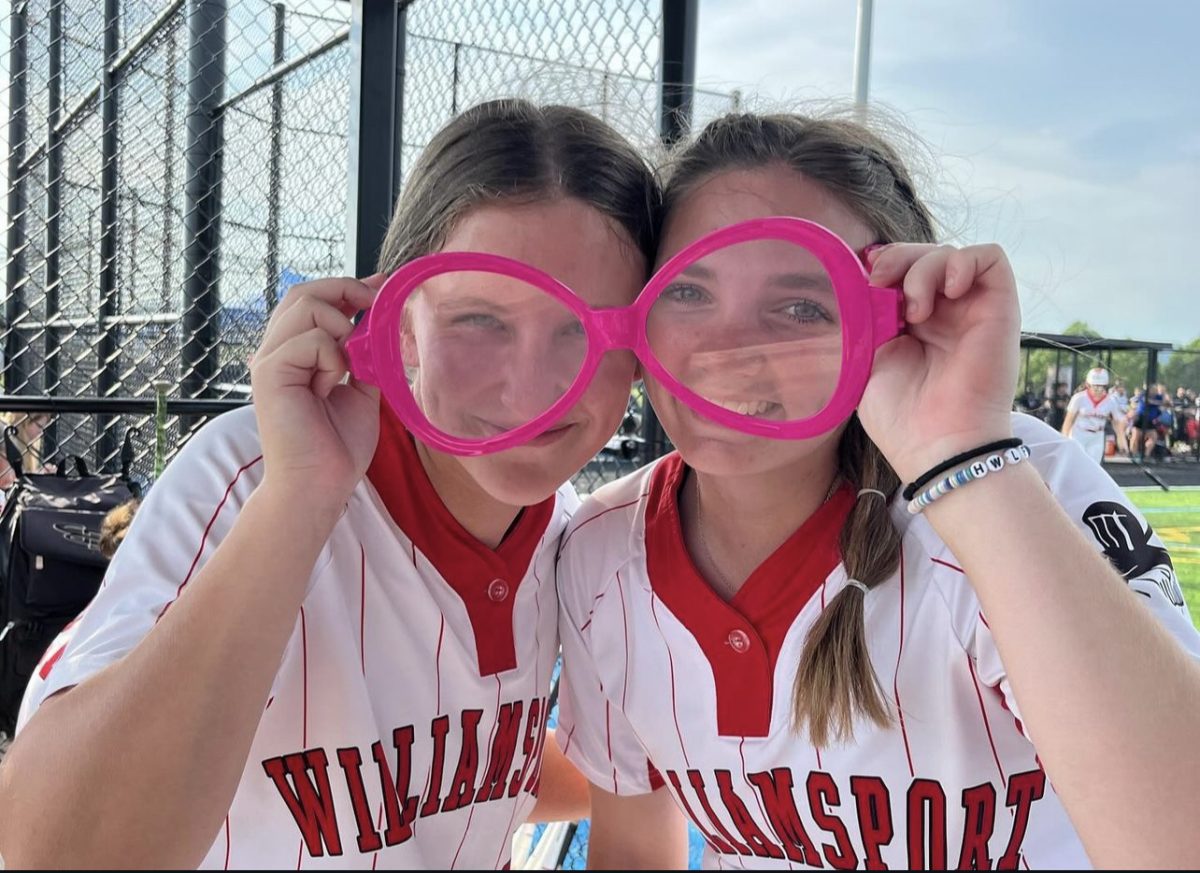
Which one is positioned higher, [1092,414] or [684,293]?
[684,293]

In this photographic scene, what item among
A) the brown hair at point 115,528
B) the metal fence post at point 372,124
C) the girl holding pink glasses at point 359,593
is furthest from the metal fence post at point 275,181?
the girl holding pink glasses at point 359,593

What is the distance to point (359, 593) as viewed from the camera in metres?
0.90

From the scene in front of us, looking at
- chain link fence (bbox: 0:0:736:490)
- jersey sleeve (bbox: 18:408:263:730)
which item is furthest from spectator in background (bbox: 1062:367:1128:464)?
jersey sleeve (bbox: 18:408:263:730)

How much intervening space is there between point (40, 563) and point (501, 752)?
176 centimetres

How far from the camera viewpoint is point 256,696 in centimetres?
71

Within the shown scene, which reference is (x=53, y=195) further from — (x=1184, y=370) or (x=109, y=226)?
(x=1184, y=370)

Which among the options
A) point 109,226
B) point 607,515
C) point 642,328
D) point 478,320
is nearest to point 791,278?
point 642,328

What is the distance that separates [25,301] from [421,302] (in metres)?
4.01

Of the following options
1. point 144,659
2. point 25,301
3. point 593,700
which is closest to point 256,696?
point 144,659

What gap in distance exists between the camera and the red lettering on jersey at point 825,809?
89 centimetres

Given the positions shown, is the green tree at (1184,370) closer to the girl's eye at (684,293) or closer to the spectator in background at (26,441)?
the girl's eye at (684,293)

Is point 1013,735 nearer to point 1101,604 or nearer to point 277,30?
point 1101,604

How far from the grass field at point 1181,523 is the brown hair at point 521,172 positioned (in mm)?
6875

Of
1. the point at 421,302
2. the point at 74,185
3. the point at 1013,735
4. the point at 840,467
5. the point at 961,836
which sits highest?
the point at 74,185
